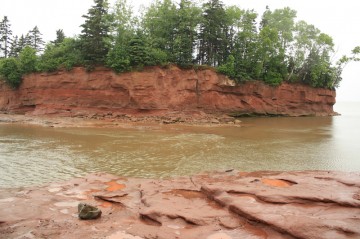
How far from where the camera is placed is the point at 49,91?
34.2 meters

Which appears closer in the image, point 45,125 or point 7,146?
point 7,146

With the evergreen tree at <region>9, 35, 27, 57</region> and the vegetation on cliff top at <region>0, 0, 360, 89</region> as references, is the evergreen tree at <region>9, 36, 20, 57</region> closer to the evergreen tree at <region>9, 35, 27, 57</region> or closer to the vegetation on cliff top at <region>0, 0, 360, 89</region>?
the evergreen tree at <region>9, 35, 27, 57</region>

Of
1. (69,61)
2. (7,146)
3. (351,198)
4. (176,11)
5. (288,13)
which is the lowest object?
(7,146)

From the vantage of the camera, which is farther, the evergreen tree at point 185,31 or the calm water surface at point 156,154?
the evergreen tree at point 185,31

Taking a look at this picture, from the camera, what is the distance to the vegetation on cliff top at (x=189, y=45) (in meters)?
33.3

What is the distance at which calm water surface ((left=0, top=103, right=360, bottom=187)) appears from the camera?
1109 centimetres

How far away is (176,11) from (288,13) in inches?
728

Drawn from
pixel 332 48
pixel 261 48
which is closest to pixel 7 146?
pixel 261 48

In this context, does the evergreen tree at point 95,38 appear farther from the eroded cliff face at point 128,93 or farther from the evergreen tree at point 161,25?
the evergreen tree at point 161,25

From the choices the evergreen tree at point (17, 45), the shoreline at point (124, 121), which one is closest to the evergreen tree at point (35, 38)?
the evergreen tree at point (17, 45)

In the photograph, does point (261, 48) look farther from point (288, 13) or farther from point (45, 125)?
point (45, 125)

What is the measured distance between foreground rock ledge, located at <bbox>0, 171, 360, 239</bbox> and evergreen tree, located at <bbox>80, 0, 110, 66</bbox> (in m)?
26.7

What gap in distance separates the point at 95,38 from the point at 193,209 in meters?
30.6

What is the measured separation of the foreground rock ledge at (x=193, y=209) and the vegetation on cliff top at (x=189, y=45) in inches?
1018
